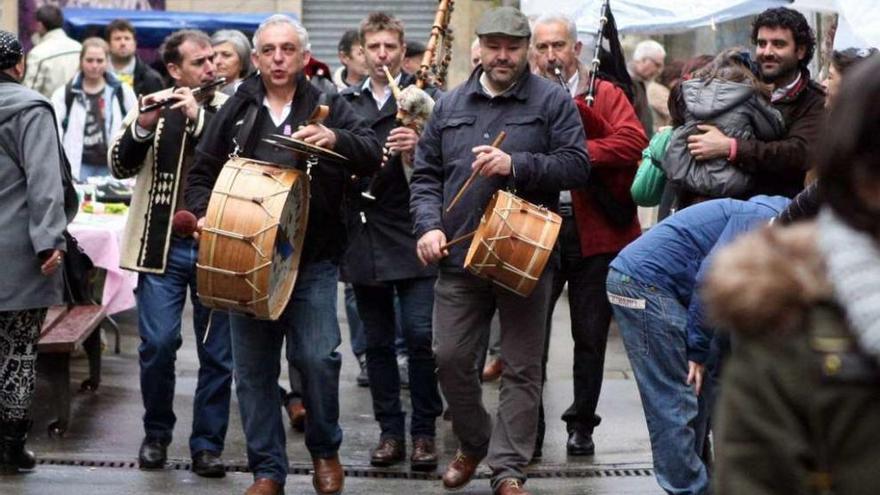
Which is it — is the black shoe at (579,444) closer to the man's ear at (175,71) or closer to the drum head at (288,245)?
the drum head at (288,245)

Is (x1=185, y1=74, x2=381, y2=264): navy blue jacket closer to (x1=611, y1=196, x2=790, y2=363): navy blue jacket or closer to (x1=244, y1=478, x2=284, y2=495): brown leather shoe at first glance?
(x1=244, y1=478, x2=284, y2=495): brown leather shoe

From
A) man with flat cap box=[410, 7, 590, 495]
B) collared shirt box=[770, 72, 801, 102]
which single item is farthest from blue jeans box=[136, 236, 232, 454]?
collared shirt box=[770, 72, 801, 102]

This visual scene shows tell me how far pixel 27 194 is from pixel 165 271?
721 millimetres

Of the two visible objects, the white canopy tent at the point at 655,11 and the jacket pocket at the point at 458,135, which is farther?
the white canopy tent at the point at 655,11

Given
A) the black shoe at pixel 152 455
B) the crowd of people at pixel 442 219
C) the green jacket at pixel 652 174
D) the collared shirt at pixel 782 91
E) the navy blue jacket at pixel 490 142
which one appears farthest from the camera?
the black shoe at pixel 152 455

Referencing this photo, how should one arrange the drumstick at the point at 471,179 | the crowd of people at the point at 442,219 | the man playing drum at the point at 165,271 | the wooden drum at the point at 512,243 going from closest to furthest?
the crowd of people at the point at 442,219, the wooden drum at the point at 512,243, the drumstick at the point at 471,179, the man playing drum at the point at 165,271

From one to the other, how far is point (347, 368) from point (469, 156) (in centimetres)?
428

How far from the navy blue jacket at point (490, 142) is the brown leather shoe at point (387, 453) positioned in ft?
4.29

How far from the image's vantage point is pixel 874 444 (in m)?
2.81

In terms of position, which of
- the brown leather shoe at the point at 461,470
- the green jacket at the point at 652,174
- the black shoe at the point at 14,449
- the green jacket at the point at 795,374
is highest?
the green jacket at the point at 795,374

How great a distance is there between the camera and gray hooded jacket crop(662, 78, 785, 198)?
7.30 meters

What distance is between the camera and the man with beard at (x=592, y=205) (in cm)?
826

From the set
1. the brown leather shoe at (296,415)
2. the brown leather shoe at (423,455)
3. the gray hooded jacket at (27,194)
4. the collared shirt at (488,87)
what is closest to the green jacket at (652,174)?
the collared shirt at (488,87)

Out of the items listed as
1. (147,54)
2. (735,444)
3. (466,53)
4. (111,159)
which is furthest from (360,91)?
(466,53)
